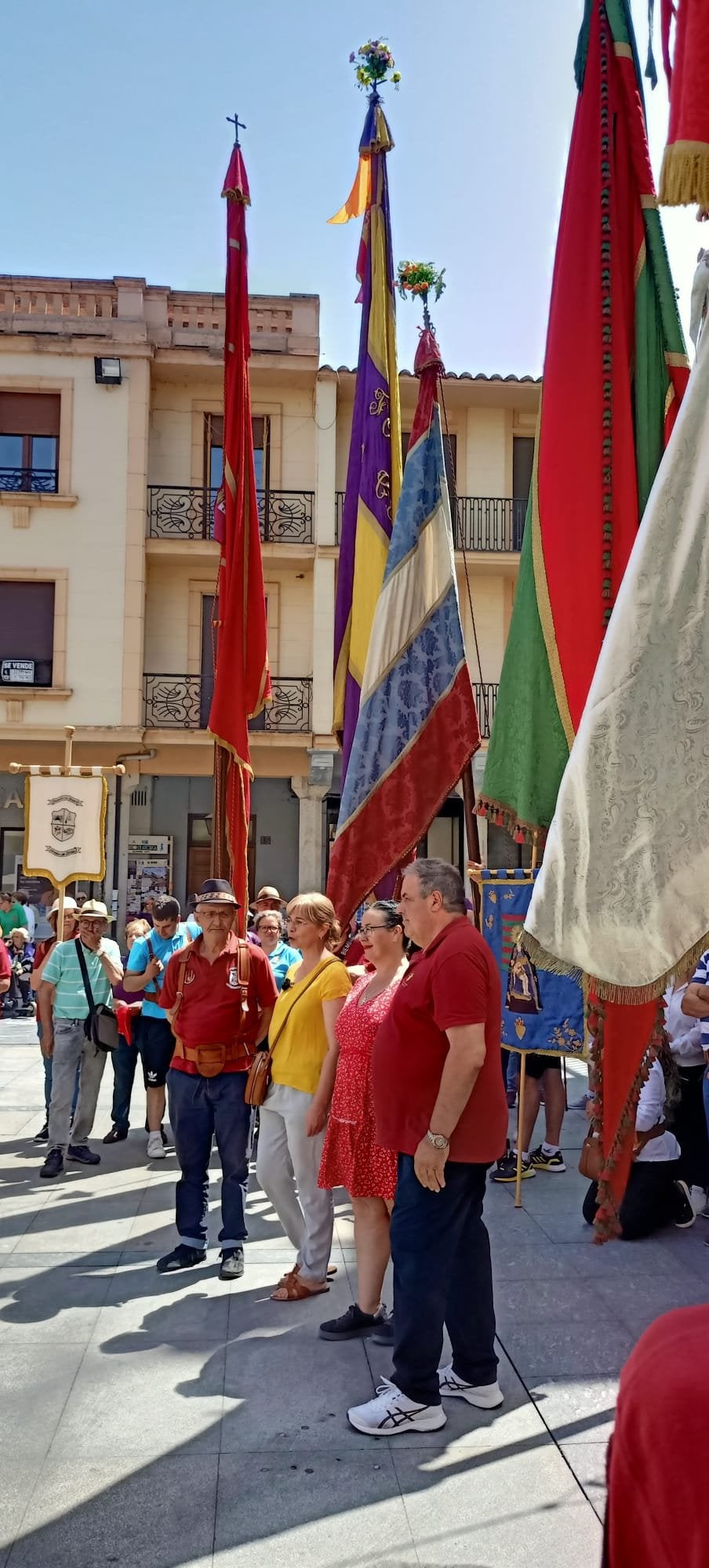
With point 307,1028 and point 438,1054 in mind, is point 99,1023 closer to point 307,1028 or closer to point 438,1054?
point 307,1028

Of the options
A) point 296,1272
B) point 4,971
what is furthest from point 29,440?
point 296,1272

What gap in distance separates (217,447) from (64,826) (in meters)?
13.2

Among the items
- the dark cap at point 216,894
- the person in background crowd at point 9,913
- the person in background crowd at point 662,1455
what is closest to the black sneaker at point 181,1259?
the dark cap at point 216,894

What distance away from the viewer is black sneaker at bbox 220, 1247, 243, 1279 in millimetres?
4930

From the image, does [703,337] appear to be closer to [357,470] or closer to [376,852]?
[376,852]

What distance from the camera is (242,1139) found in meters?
5.19

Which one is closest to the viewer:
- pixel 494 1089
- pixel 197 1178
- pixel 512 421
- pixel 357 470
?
pixel 494 1089

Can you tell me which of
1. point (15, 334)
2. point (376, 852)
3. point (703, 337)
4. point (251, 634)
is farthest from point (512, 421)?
point (703, 337)

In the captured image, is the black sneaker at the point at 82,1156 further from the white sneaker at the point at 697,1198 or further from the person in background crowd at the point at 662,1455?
the person in background crowd at the point at 662,1455

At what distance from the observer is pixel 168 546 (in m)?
18.7

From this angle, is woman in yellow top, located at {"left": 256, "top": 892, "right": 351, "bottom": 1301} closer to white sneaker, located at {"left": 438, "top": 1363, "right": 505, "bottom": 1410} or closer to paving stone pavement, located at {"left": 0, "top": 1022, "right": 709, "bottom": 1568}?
paving stone pavement, located at {"left": 0, "top": 1022, "right": 709, "bottom": 1568}

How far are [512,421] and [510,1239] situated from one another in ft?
56.9

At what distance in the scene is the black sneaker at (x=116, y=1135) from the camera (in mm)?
7586

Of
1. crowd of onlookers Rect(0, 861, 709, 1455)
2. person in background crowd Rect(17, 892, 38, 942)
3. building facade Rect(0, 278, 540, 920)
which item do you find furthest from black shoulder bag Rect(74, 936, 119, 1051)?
building facade Rect(0, 278, 540, 920)
